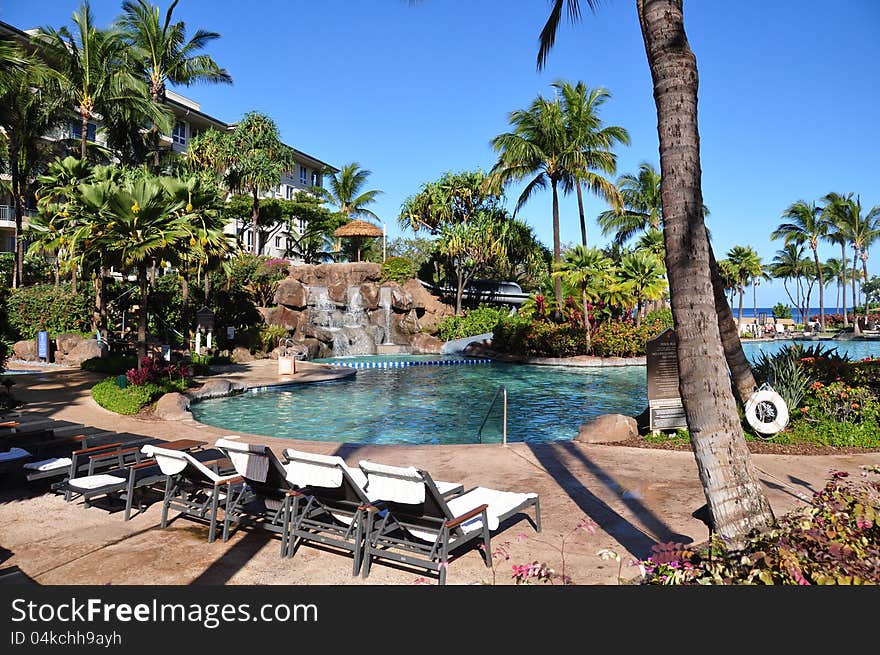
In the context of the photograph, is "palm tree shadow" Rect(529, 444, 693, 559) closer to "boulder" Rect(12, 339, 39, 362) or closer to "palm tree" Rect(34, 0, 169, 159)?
"boulder" Rect(12, 339, 39, 362)

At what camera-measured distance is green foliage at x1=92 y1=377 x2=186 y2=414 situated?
13.3m

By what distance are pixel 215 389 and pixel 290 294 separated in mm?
18762

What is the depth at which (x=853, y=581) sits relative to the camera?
119 inches

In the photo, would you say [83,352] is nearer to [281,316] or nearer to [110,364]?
[110,364]

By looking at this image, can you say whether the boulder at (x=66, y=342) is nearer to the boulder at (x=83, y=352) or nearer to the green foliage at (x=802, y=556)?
the boulder at (x=83, y=352)

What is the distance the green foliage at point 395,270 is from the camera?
3888cm

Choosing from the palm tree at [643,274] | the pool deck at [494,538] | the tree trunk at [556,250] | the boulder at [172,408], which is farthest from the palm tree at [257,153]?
the pool deck at [494,538]

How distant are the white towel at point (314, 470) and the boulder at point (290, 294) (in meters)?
30.7

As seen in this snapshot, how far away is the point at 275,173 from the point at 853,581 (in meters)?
43.6

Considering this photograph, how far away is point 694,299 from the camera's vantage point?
4.27 meters

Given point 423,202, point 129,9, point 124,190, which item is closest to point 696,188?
point 124,190

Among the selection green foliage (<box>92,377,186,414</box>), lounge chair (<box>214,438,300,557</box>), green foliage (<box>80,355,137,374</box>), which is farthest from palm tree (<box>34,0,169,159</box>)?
lounge chair (<box>214,438,300,557</box>)

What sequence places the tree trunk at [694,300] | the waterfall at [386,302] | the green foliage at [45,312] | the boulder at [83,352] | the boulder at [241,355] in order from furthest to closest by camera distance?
the waterfall at [386,302], the boulder at [241,355], the green foliage at [45,312], the boulder at [83,352], the tree trunk at [694,300]

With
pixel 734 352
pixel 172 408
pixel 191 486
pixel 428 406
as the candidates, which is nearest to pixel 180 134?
pixel 428 406
